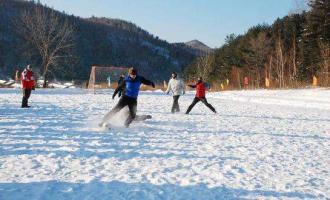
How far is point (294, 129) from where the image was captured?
46.0 feet

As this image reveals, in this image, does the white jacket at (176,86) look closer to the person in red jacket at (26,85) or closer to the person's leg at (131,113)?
the person in red jacket at (26,85)

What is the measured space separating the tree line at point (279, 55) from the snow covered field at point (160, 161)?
29.8 meters

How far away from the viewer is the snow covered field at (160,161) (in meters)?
6.36

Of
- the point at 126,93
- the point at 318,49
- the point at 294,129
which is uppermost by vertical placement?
the point at 318,49

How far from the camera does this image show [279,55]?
201 ft

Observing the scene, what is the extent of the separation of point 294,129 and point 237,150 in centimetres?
491

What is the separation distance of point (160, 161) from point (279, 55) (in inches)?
2183

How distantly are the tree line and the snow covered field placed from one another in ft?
97.9

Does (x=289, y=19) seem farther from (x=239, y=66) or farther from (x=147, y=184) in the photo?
(x=147, y=184)

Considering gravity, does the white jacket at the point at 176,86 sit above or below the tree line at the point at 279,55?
below

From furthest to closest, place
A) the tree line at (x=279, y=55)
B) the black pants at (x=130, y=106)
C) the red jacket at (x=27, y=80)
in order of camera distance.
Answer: the tree line at (x=279, y=55) → the red jacket at (x=27, y=80) → the black pants at (x=130, y=106)

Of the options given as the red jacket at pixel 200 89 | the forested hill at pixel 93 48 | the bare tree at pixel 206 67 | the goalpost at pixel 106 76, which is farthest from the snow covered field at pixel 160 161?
the forested hill at pixel 93 48

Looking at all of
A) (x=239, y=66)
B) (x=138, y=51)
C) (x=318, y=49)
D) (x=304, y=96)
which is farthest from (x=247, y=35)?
(x=138, y=51)

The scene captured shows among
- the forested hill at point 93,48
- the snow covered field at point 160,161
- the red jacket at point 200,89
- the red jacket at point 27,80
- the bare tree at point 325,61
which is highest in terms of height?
the forested hill at point 93,48
